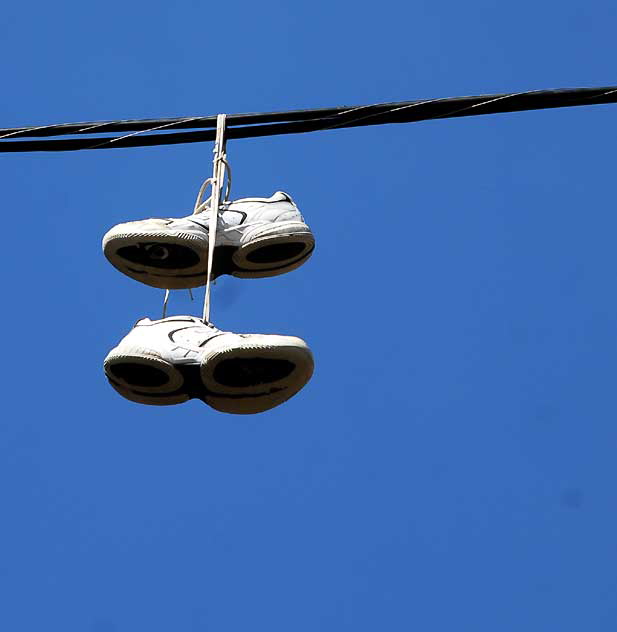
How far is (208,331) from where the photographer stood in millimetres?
8227

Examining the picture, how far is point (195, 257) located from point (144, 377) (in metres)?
0.67

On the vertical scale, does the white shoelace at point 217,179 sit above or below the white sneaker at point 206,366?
above

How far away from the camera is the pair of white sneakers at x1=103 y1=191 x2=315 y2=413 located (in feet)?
26.6

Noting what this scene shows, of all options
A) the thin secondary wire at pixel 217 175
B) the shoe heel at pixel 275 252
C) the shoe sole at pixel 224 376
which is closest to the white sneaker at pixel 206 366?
the shoe sole at pixel 224 376

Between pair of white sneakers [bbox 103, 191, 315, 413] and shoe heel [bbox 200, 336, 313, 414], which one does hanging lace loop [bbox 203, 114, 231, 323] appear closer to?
pair of white sneakers [bbox 103, 191, 315, 413]

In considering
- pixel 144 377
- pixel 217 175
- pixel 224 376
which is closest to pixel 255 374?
pixel 224 376

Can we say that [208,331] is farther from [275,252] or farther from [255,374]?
[275,252]

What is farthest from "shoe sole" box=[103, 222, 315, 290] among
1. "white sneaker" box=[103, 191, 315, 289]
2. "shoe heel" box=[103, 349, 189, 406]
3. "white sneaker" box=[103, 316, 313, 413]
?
"shoe heel" box=[103, 349, 189, 406]

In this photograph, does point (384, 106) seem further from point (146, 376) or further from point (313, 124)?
point (146, 376)

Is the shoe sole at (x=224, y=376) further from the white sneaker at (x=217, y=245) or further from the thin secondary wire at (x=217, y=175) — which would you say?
the white sneaker at (x=217, y=245)

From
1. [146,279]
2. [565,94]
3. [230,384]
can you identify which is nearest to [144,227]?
[146,279]

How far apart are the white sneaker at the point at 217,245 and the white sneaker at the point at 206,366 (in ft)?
1.58

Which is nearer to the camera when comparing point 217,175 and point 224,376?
point 224,376

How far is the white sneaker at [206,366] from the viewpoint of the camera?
806 cm
